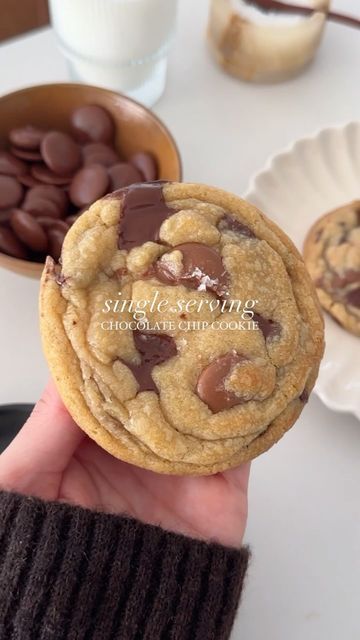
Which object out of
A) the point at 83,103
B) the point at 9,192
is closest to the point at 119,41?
the point at 83,103

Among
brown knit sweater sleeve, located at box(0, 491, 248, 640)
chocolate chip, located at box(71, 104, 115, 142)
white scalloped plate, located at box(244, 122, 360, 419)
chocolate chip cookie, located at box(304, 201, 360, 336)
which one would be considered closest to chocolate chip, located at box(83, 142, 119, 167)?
chocolate chip, located at box(71, 104, 115, 142)

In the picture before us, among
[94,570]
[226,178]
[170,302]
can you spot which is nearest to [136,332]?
[170,302]

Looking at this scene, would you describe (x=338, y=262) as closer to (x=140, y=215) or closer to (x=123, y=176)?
(x=123, y=176)

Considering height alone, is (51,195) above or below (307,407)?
above

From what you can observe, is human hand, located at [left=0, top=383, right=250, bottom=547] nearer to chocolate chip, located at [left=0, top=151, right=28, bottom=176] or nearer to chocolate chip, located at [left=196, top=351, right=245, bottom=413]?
chocolate chip, located at [left=196, top=351, right=245, bottom=413]

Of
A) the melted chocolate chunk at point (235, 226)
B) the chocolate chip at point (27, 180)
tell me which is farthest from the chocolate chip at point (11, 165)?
the melted chocolate chunk at point (235, 226)
